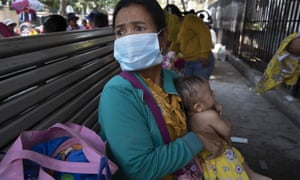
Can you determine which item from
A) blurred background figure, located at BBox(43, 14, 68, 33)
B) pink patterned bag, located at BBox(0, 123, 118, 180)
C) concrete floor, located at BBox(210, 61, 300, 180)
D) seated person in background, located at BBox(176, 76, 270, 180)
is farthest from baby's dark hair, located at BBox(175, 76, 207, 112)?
blurred background figure, located at BBox(43, 14, 68, 33)

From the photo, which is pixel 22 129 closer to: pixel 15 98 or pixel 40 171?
pixel 15 98

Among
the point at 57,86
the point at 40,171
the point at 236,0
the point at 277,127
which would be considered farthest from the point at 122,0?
the point at 236,0

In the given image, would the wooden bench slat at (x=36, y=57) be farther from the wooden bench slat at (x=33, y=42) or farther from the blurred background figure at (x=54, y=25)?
the blurred background figure at (x=54, y=25)

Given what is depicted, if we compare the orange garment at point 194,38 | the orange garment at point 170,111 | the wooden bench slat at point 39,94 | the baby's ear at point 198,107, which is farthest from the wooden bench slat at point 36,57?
the orange garment at point 194,38

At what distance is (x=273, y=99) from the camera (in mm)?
4918

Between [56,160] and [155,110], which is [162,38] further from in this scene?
[56,160]

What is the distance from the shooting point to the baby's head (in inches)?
61.9

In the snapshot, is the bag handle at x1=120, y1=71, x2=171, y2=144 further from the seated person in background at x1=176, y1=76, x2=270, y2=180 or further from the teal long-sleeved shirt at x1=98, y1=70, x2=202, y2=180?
the seated person in background at x1=176, y1=76, x2=270, y2=180

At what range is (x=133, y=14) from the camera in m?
1.25

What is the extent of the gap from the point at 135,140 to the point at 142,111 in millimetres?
143

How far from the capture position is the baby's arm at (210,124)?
5.09ft

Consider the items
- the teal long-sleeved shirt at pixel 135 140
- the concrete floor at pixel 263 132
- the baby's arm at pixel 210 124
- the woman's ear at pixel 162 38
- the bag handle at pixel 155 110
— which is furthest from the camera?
the concrete floor at pixel 263 132

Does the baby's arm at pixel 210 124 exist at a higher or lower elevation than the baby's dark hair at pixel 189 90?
lower

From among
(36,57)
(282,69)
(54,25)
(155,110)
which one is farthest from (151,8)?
(54,25)
